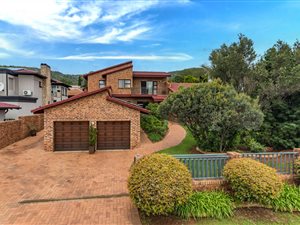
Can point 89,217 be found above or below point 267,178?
below

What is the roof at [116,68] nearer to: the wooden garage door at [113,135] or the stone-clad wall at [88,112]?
the stone-clad wall at [88,112]

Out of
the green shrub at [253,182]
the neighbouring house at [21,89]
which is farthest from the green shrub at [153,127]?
the neighbouring house at [21,89]

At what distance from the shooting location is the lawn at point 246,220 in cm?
648

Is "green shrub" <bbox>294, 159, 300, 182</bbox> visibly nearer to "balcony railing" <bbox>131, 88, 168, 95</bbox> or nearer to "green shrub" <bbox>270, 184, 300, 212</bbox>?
"green shrub" <bbox>270, 184, 300, 212</bbox>

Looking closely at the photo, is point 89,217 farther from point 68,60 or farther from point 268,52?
point 68,60

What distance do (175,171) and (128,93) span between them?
2495cm

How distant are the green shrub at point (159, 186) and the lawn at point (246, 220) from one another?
38cm

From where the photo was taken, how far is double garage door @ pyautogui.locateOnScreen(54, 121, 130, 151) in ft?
52.2

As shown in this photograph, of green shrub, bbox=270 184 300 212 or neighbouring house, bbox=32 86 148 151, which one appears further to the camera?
neighbouring house, bbox=32 86 148 151

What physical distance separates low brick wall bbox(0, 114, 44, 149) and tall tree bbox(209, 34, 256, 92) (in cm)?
1827

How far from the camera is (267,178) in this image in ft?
22.7

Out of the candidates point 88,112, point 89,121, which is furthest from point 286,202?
point 88,112

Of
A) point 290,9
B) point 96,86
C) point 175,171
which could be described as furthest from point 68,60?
point 175,171

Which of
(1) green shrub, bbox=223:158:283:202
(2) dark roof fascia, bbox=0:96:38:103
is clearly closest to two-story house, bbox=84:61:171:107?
(2) dark roof fascia, bbox=0:96:38:103
